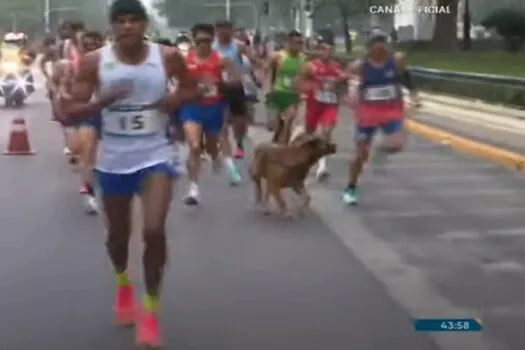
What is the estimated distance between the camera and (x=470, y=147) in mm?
19406

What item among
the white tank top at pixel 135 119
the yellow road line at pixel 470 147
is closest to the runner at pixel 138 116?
the white tank top at pixel 135 119

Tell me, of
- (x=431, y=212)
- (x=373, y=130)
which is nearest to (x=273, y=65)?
(x=373, y=130)

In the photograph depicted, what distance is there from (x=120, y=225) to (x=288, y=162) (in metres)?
4.82

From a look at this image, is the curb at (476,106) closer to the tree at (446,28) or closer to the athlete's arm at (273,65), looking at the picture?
the athlete's arm at (273,65)

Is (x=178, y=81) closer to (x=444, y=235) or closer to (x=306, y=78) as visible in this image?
(x=444, y=235)

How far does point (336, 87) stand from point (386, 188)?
3.88 ft

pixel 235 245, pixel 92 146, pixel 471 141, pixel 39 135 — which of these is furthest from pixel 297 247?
pixel 39 135

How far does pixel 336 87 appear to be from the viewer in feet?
49.1

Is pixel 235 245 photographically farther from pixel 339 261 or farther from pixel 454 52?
pixel 454 52

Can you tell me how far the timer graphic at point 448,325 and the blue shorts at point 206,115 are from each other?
238 inches

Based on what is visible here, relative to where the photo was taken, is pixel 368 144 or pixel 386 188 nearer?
pixel 368 144

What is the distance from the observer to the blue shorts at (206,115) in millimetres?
13555

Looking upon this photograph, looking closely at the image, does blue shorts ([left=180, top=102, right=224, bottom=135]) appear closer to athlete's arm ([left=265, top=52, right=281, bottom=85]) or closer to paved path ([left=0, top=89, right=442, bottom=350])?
paved path ([left=0, top=89, right=442, bottom=350])

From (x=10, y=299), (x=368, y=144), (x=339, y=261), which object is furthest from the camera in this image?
(x=368, y=144)
